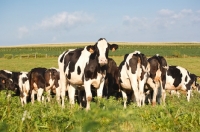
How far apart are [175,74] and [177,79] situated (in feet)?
1.01

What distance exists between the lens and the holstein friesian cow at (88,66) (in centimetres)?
1198

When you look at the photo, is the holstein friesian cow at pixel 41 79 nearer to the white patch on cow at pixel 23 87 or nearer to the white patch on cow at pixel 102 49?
the white patch on cow at pixel 23 87

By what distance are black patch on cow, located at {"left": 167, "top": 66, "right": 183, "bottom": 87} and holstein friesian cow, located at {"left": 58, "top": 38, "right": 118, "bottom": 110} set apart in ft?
20.9

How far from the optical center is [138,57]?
43.4ft

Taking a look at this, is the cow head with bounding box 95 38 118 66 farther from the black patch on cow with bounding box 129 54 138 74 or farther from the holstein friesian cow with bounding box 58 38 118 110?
the black patch on cow with bounding box 129 54 138 74

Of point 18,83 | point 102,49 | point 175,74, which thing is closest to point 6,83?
point 18,83

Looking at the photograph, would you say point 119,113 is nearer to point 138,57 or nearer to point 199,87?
point 138,57

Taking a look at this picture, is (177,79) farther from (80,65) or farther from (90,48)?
(90,48)

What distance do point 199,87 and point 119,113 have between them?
20053mm

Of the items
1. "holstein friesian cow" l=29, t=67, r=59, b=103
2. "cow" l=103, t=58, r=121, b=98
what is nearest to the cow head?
"cow" l=103, t=58, r=121, b=98

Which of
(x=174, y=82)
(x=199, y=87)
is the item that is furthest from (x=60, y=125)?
(x=199, y=87)

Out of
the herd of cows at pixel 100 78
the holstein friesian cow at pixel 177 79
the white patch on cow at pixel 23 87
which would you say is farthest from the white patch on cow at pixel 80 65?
the holstein friesian cow at pixel 177 79

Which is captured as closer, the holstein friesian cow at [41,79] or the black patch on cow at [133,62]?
the black patch on cow at [133,62]

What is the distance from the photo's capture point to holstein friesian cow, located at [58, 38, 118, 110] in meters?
12.0
